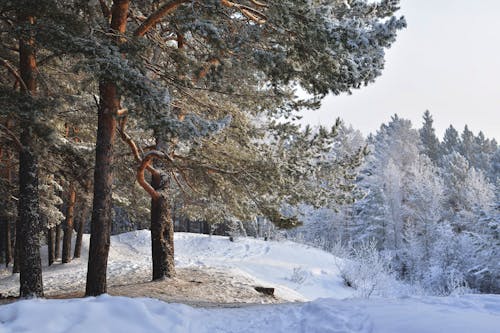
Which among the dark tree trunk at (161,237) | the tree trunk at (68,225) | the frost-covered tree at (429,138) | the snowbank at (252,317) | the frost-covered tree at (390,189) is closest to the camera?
the snowbank at (252,317)

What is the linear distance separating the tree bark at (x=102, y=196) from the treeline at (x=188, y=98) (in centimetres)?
2

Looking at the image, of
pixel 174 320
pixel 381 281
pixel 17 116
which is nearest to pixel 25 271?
pixel 17 116

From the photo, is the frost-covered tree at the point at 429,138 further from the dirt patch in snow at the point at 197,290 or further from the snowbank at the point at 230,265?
the dirt patch in snow at the point at 197,290

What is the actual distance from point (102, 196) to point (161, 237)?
10.1 feet

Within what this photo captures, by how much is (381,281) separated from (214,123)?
36.2ft

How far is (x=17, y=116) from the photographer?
6.38 metres

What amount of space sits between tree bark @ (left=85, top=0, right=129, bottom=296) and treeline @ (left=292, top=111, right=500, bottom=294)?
16.4m

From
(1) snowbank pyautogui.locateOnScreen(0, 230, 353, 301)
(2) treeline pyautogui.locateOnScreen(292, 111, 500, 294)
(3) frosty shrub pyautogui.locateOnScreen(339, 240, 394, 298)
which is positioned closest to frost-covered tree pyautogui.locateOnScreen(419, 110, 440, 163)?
(2) treeline pyautogui.locateOnScreen(292, 111, 500, 294)

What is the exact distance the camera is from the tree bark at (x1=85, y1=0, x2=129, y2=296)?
6512 mm

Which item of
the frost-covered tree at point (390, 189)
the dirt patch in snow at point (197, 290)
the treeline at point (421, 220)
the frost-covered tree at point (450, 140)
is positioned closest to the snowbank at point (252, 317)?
the dirt patch in snow at point (197, 290)

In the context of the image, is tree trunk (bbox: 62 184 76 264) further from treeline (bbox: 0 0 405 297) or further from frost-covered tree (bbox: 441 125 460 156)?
frost-covered tree (bbox: 441 125 460 156)

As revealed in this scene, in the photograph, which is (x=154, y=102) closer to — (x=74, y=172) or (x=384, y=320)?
(x=384, y=320)

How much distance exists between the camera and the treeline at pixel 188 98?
5449 millimetres

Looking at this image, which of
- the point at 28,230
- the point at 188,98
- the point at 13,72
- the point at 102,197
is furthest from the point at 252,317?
the point at 13,72
